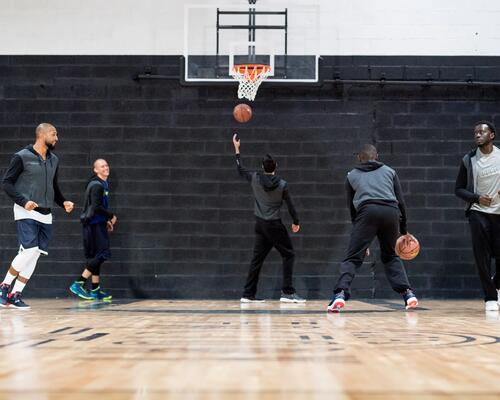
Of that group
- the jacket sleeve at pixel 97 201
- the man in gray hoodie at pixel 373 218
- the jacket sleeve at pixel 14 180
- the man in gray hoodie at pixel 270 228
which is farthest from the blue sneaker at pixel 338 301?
the jacket sleeve at pixel 97 201

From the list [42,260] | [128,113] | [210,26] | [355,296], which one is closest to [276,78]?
[210,26]

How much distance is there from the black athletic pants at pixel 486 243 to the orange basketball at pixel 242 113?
12.0 feet

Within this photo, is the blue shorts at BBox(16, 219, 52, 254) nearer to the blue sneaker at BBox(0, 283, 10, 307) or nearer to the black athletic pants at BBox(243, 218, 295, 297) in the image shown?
the blue sneaker at BBox(0, 283, 10, 307)

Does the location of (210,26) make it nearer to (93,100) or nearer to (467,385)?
(93,100)

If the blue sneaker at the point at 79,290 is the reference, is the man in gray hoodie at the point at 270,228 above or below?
above

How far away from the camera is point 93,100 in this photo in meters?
10.9

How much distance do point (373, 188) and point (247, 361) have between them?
179 inches

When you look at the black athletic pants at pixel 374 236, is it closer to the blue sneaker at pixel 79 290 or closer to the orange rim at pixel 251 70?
the orange rim at pixel 251 70

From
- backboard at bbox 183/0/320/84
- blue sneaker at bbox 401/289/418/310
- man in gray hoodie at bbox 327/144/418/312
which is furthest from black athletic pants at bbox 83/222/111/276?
blue sneaker at bbox 401/289/418/310

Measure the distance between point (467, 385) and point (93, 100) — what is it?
9367 millimetres

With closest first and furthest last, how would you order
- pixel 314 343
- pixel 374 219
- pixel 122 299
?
pixel 314 343 → pixel 374 219 → pixel 122 299

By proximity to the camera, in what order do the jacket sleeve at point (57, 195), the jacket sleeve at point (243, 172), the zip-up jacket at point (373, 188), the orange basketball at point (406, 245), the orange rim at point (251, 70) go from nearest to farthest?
the zip-up jacket at point (373, 188) → the orange basketball at point (406, 245) → the jacket sleeve at point (57, 195) → the jacket sleeve at point (243, 172) → the orange rim at point (251, 70)

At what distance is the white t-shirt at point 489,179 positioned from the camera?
25.3ft

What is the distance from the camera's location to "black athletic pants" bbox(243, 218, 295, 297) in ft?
31.3
